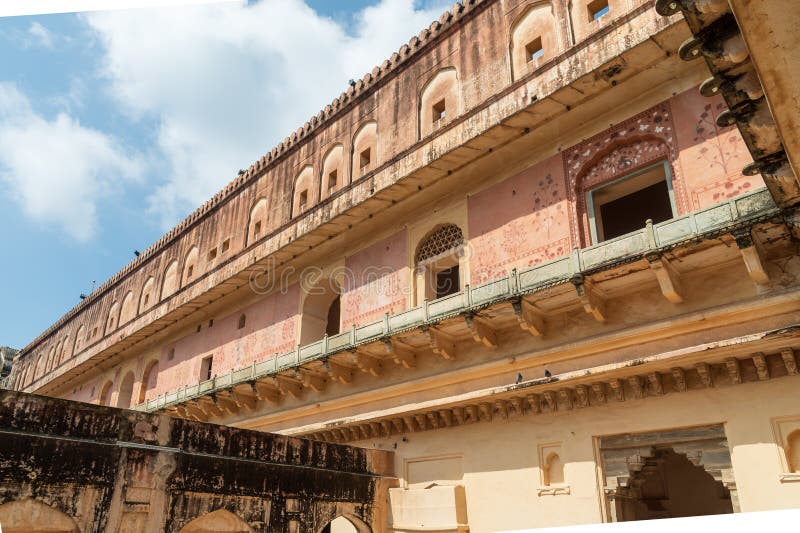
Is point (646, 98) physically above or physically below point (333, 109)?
below

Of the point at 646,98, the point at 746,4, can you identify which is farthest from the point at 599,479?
the point at 746,4

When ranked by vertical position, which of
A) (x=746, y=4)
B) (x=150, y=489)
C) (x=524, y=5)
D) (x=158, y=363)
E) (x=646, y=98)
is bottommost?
(x=150, y=489)

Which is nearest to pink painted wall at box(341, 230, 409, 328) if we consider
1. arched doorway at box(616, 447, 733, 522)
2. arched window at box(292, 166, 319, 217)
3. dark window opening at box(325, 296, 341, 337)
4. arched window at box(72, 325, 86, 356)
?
arched window at box(292, 166, 319, 217)

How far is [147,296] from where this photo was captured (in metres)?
18.8

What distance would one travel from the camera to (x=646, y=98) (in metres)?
8.21

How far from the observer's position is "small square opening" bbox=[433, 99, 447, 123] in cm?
1061

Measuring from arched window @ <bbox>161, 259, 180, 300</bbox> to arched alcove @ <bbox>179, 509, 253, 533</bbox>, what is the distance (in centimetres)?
1107

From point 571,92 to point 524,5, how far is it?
7.11 ft

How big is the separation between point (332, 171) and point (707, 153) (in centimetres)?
754

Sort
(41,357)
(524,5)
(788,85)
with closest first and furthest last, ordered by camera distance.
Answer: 1. (788,85)
2. (524,5)
3. (41,357)

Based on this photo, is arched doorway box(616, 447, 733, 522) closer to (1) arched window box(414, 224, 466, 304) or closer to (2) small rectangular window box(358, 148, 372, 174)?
(1) arched window box(414, 224, 466, 304)

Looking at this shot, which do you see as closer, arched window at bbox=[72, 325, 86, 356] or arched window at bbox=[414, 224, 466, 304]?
arched window at bbox=[414, 224, 466, 304]

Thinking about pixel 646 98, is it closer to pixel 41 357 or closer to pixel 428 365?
pixel 428 365

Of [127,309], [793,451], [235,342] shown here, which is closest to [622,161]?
[793,451]
